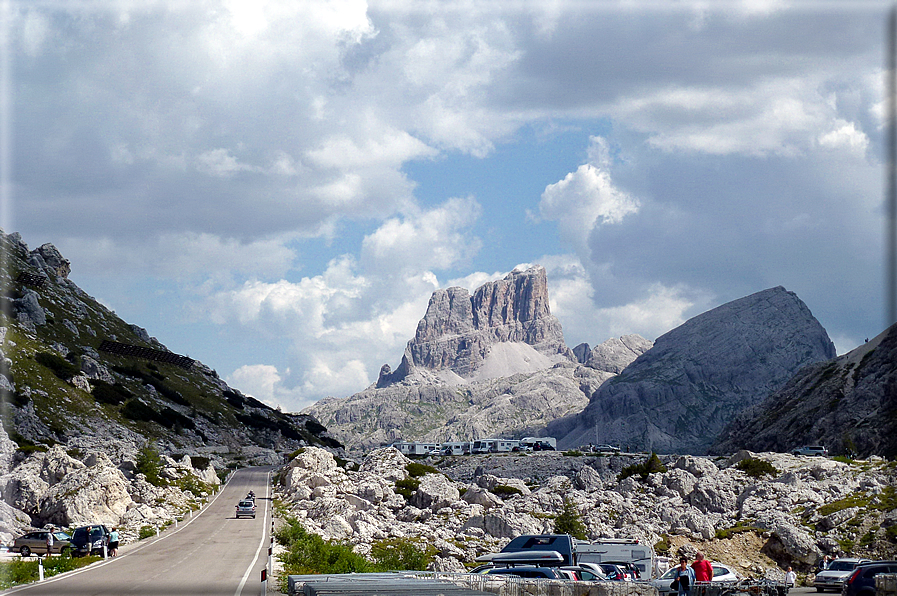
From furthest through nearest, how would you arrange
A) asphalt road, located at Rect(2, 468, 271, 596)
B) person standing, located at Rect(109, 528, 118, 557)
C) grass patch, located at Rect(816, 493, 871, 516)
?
grass patch, located at Rect(816, 493, 871, 516)
person standing, located at Rect(109, 528, 118, 557)
asphalt road, located at Rect(2, 468, 271, 596)

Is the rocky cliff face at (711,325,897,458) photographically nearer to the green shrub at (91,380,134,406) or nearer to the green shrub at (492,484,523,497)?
the green shrub at (492,484,523,497)

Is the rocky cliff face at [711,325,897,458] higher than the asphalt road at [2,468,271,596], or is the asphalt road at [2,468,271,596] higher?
the rocky cliff face at [711,325,897,458]

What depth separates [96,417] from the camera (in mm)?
120312

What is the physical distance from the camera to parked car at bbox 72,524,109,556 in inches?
1834

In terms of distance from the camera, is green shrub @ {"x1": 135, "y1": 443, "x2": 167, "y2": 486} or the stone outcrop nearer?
the stone outcrop

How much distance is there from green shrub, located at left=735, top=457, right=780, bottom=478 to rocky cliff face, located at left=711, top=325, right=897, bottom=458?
20211 mm

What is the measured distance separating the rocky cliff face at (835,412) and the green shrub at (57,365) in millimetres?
116447

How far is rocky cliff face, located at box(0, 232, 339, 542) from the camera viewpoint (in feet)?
210

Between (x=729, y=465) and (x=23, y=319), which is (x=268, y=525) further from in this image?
(x=23, y=319)

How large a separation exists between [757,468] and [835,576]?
45545 mm

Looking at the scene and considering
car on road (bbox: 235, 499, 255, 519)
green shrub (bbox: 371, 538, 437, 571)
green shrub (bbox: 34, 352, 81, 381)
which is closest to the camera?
green shrub (bbox: 371, 538, 437, 571)

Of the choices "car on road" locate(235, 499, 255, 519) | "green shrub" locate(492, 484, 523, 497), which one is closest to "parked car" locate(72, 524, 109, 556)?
"car on road" locate(235, 499, 255, 519)

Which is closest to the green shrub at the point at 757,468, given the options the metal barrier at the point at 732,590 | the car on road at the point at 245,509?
the car on road at the point at 245,509

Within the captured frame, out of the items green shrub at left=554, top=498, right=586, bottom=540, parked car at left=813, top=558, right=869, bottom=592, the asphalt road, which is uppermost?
the asphalt road
